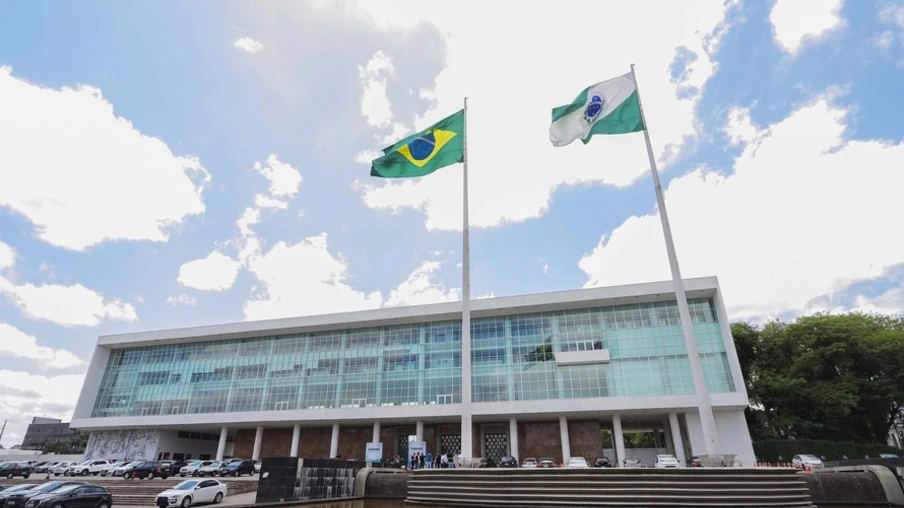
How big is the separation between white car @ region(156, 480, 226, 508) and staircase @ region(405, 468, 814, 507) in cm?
1266

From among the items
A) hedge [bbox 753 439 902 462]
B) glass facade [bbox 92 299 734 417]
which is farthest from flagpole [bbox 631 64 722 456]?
hedge [bbox 753 439 902 462]

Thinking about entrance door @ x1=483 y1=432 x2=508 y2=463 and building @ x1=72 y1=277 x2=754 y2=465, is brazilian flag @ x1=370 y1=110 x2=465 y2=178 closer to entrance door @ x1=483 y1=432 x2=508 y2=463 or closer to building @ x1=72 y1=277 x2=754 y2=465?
building @ x1=72 y1=277 x2=754 y2=465

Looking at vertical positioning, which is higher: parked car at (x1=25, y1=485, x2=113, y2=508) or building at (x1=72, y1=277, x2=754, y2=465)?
building at (x1=72, y1=277, x2=754, y2=465)

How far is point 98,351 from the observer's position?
51875mm

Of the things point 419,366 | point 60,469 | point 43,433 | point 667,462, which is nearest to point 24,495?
point 60,469

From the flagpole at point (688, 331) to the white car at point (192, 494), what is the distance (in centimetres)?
2130

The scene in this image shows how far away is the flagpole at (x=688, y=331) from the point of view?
16359 millimetres

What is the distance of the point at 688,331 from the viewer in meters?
18.0

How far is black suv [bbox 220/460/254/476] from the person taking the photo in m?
34.2

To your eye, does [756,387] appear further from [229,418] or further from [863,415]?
[229,418]

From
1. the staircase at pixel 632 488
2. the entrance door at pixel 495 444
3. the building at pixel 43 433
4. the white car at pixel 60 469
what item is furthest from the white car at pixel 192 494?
the building at pixel 43 433

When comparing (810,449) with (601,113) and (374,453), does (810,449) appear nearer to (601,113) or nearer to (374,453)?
(374,453)

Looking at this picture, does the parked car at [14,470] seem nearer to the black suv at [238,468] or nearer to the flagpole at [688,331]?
the black suv at [238,468]

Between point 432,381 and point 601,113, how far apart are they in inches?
1114
